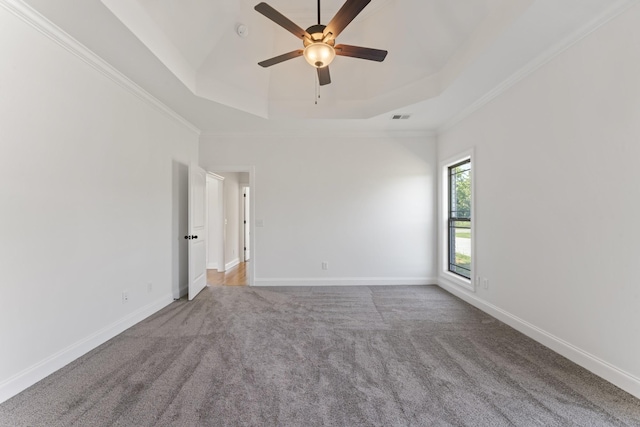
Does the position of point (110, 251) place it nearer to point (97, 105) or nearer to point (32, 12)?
point (97, 105)

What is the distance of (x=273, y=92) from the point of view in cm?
404

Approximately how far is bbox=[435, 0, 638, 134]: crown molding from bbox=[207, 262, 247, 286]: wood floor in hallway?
446 centimetres

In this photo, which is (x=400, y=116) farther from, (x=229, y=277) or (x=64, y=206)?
(x=229, y=277)

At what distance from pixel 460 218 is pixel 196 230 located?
4074 mm

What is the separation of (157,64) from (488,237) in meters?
4.12

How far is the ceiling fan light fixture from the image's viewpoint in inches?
86.0

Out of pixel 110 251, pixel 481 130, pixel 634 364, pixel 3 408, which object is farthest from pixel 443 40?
pixel 3 408

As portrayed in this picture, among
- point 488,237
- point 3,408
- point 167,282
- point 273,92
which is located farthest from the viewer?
point 273,92

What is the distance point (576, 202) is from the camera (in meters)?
2.28

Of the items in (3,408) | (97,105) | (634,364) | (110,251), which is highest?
(97,105)

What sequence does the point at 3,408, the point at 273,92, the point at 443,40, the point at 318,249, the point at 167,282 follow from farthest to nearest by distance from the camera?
1. the point at 318,249
2. the point at 273,92
3. the point at 167,282
4. the point at 443,40
5. the point at 3,408

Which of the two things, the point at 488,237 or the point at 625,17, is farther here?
the point at 488,237

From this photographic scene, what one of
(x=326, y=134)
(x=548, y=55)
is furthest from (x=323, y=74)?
(x=326, y=134)

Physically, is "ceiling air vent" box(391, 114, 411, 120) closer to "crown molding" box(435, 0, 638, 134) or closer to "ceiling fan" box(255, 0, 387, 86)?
"crown molding" box(435, 0, 638, 134)
